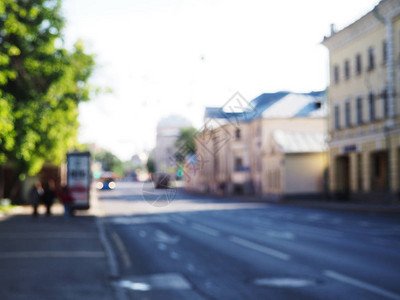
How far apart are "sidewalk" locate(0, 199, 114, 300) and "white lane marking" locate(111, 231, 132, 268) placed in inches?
27.9

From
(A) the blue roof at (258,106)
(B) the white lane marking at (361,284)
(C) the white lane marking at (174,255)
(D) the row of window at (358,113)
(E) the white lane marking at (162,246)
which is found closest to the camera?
(A) the blue roof at (258,106)

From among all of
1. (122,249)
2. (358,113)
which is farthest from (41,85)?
(358,113)

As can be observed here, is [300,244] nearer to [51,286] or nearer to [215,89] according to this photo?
[51,286]

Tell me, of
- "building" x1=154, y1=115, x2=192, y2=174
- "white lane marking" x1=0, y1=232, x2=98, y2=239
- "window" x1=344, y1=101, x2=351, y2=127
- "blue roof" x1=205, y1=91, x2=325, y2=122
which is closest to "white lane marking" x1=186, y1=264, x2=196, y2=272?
"white lane marking" x1=0, y1=232, x2=98, y2=239

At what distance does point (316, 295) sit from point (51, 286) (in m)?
5.41

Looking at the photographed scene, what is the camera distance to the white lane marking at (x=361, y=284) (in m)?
11.0

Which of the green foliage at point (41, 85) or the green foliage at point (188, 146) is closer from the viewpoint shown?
the green foliage at point (188, 146)

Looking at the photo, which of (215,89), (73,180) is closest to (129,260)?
(215,89)

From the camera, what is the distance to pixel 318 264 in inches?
604

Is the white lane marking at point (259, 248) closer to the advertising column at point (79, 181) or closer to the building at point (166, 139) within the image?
the building at point (166, 139)

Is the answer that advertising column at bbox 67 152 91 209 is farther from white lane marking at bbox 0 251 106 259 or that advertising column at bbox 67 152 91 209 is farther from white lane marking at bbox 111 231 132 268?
white lane marking at bbox 0 251 106 259

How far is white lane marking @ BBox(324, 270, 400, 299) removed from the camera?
11.0 meters

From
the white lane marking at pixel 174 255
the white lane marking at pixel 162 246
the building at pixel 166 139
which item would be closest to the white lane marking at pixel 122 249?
the white lane marking at pixel 162 246

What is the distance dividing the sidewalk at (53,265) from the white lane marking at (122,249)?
2.33 ft
